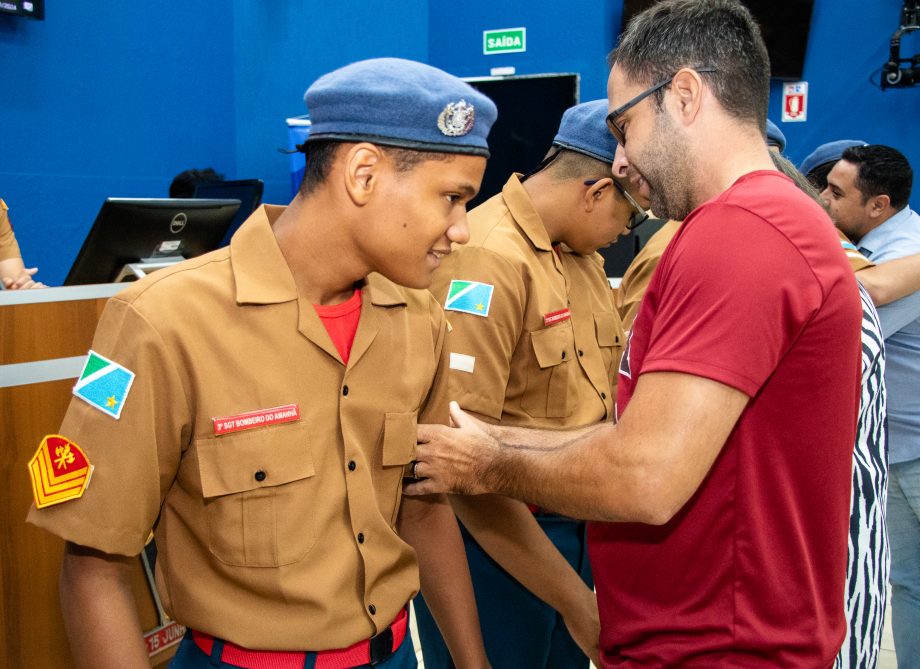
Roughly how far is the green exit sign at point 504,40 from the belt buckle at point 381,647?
6.10 meters

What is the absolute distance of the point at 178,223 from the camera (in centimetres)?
241

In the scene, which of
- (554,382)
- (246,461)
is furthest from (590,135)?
(246,461)

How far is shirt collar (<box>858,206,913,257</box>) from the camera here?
2.98 meters

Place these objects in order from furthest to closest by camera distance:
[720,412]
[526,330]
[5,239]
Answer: [5,239] → [526,330] → [720,412]

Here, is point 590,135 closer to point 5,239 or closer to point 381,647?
point 381,647

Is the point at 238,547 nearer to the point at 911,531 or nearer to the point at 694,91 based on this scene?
the point at 694,91

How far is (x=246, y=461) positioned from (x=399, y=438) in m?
0.25

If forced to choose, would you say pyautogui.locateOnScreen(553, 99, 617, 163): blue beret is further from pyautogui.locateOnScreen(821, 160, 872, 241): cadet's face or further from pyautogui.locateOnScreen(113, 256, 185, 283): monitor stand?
pyautogui.locateOnScreen(821, 160, 872, 241): cadet's face

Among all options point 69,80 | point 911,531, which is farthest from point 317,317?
point 69,80

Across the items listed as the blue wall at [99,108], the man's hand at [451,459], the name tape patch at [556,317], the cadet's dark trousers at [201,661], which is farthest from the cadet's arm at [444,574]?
the blue wall at [99,108]

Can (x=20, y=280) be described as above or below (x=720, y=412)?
below

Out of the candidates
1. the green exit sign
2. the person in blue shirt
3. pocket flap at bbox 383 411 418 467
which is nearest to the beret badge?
pocket flap at bbox 383 411 418 467

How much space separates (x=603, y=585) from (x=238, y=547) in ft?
1.70

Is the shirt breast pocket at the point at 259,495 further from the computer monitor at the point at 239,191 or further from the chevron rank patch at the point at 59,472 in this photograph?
the computer monitor at the point at 239,191
